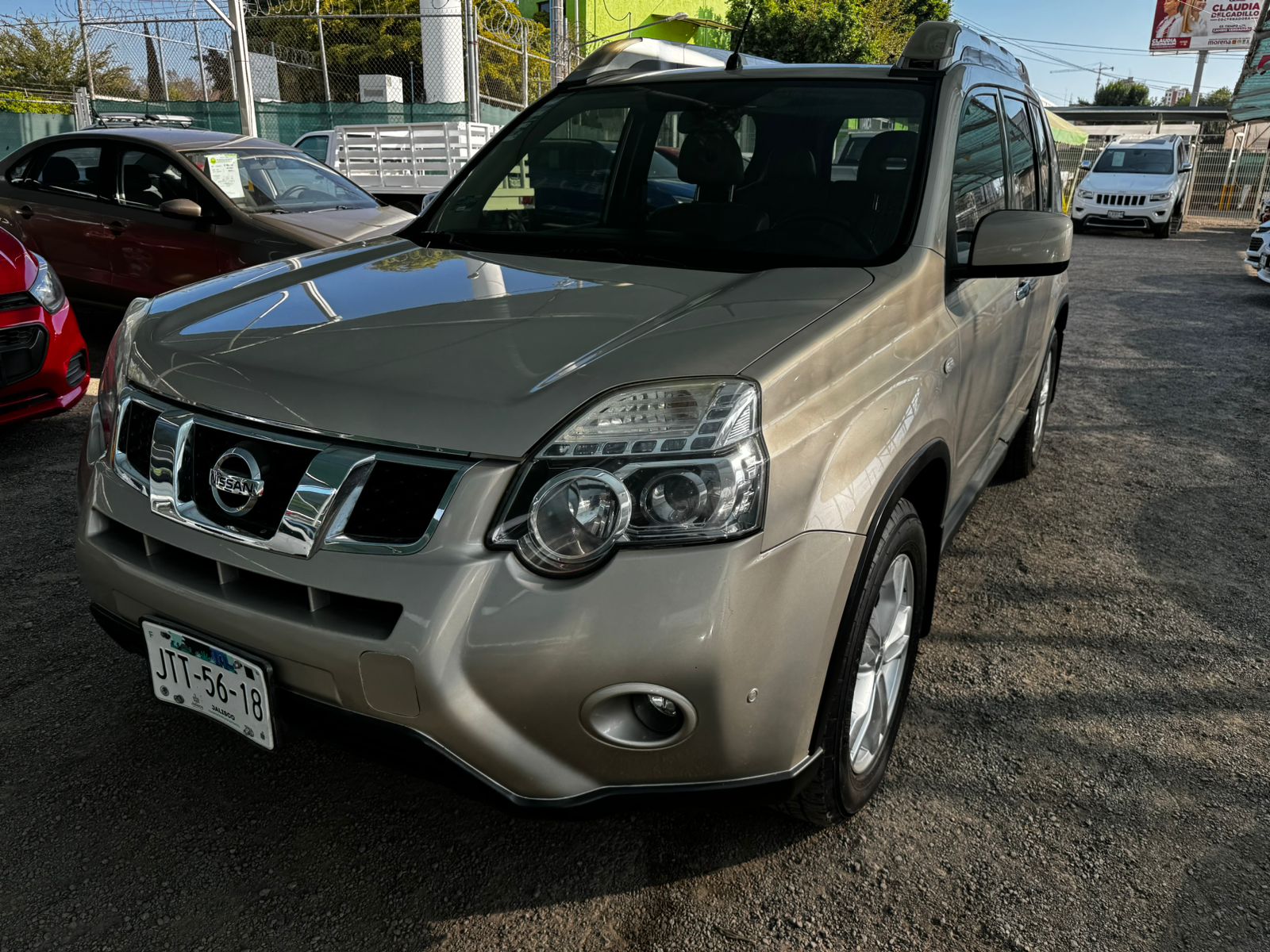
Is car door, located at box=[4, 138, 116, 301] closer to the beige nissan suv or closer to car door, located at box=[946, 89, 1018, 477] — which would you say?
the beige nissan suv

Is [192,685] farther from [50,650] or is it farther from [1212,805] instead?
[1212,805]

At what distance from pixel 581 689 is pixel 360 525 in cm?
47

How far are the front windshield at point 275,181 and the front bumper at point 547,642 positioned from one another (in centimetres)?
566

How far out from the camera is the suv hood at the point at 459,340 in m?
1.72

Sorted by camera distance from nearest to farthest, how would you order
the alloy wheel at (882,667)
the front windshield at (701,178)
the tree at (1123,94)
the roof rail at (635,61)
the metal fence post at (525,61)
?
the alloy wheel at (882,667)
the front windshield at (701,178)
the roof rail at (635,61)
the metal fence post at (525,61)
the tree at (1123,94)

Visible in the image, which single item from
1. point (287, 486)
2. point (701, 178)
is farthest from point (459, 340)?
point (701, 178)

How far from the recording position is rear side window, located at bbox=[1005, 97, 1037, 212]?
10.9 ft

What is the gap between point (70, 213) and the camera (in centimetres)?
689

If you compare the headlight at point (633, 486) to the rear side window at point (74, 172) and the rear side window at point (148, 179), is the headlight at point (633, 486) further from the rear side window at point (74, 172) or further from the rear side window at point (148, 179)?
the rear side window at point (74, 172)

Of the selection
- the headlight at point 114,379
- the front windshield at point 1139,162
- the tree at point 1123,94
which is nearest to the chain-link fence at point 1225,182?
the front windshield at point 1139,162

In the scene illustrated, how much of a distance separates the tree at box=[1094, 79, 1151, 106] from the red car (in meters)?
88.1

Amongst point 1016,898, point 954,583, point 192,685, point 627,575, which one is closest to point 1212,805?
point 1016,898

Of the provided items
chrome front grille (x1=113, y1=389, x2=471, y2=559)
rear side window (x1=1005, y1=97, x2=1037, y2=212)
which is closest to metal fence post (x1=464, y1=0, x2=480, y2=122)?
rear side window (x1=1005, y1=97, x2=1037, y2=212)

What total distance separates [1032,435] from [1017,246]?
2280 mm
